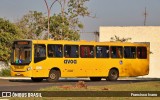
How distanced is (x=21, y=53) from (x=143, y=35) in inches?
1239

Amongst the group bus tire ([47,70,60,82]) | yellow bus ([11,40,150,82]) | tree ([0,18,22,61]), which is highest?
tree ([0,18,22,61])

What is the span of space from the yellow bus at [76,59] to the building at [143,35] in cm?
2325

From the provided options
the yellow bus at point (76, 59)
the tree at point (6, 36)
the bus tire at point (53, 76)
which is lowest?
the bus tire at point (53, 76)

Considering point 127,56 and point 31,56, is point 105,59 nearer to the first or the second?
point 127,56

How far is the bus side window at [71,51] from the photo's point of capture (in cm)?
3553

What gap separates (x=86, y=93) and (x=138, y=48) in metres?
17.5

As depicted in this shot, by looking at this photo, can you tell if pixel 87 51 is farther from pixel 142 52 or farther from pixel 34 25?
pixel 34 25


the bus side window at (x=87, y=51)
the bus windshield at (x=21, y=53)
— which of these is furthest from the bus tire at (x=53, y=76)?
the bus side window at (x=87, y=51)

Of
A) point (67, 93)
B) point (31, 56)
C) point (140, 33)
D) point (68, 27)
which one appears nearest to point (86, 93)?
point (67, 93)

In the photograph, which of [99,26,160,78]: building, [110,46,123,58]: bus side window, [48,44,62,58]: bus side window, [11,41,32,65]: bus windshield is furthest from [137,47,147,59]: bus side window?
[99,26,160,78]: building

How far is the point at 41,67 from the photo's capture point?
34156 mm

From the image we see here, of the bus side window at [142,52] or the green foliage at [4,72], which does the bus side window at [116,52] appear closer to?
the bus side window at [142,52]

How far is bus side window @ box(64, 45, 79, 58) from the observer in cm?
3553

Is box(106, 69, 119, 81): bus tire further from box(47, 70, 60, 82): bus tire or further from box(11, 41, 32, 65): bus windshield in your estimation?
box(11, 41, 32, 65): bus windshield
